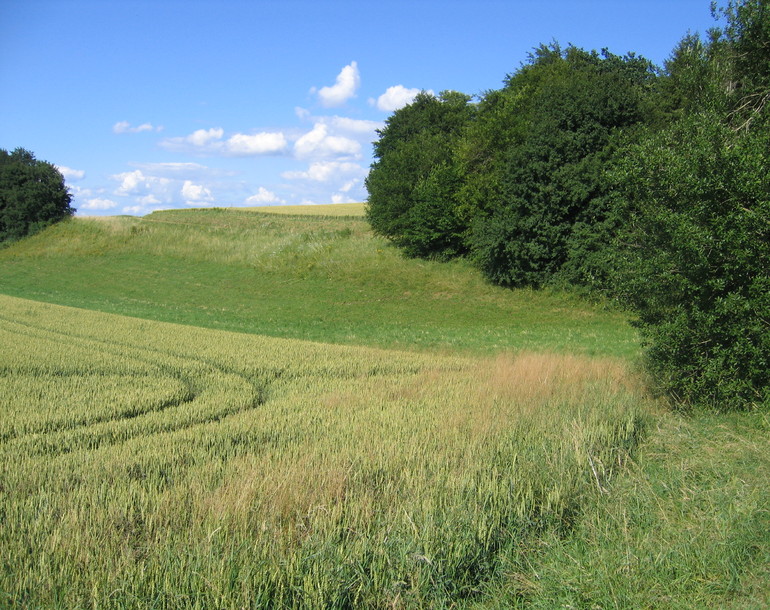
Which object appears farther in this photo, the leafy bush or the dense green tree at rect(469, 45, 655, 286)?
the dense green tree at rect(469, 45, 655, 286)

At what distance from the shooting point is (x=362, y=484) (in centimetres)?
609

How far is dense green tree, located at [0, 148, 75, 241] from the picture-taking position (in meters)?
59.2

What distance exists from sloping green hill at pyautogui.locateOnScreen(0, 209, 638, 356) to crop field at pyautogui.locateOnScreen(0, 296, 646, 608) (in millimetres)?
10211

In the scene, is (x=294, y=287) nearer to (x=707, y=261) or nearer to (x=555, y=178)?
(x=555, y=178)

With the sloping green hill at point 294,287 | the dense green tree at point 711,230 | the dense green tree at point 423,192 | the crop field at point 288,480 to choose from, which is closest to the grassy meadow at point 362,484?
the crop field at point 288,480

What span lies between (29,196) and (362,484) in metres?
64.9

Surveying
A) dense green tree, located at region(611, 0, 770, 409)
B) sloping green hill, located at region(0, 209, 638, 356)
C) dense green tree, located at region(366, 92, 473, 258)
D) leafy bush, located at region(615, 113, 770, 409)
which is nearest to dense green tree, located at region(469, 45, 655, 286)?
sloping green hill, located at region(0, 209, 638, 356)

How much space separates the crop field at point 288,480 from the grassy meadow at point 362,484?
0.09 feet

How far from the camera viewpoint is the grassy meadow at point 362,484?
4594mm

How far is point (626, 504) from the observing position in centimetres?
621

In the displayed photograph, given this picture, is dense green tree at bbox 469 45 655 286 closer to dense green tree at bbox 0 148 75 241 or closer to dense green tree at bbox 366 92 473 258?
dense green tree at bbox 366 92 473 258

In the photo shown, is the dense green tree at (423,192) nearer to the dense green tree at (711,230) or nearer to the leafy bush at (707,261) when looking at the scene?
the dense green tree at (711,230)

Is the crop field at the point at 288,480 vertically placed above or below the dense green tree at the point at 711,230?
below

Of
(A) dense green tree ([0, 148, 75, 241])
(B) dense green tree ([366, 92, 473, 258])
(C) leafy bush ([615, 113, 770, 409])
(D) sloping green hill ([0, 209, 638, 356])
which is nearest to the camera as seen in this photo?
(C) leafy bush ([615, 113, 770, 409])
